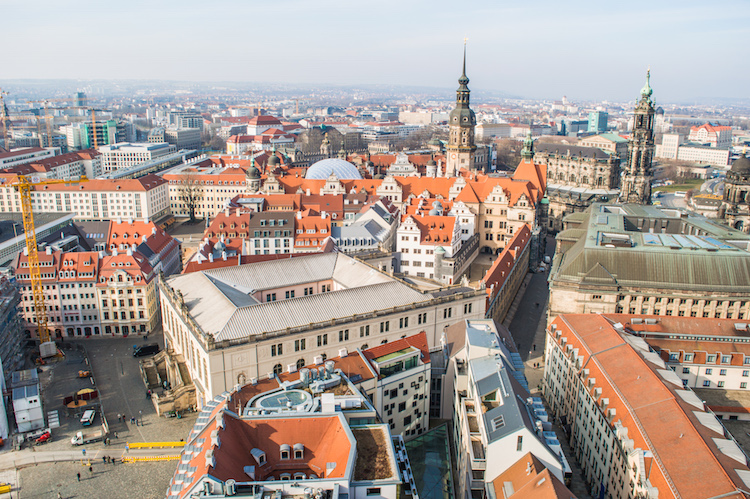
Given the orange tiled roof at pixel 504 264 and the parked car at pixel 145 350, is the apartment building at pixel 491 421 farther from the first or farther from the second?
the parked car at pixel 145 350

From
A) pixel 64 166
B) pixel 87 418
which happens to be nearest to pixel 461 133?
pixel 87 418

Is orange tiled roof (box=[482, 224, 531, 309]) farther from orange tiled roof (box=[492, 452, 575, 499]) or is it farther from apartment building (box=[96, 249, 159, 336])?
apartment building (box=[96, 249, 159, 336])

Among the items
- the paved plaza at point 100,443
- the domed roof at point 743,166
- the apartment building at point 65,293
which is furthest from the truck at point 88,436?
the domed roof at point 743,166

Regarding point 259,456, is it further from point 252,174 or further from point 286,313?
point 252,174

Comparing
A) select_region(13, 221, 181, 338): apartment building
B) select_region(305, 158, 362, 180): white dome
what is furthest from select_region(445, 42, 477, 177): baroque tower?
select_region(13, 221, 181, 338): apartment building

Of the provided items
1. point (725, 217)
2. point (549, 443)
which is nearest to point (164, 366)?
point (549, 443)

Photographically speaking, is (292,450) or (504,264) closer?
(292,450)
